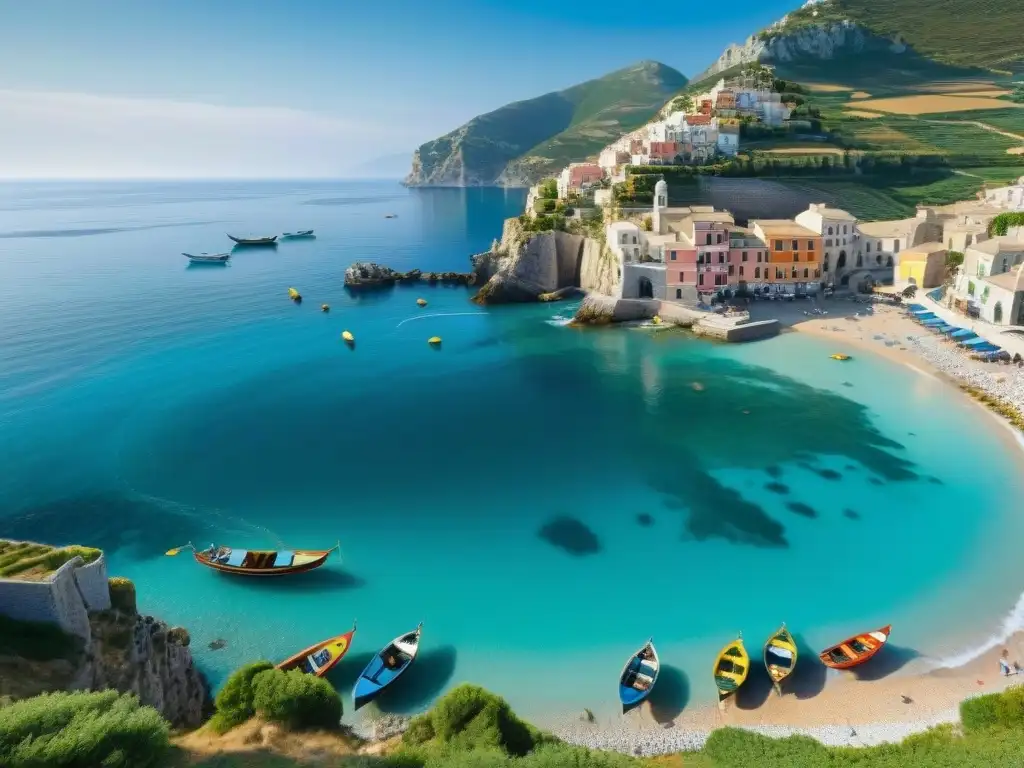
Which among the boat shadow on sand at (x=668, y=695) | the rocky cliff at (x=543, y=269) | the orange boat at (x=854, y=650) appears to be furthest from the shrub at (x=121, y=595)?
the rocky cliff at (x=543, y=269)

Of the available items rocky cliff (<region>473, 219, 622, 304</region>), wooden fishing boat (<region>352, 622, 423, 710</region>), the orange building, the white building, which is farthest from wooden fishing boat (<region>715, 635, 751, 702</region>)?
the white building

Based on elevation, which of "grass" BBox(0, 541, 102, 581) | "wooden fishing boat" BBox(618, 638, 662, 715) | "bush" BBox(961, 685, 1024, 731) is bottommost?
"wooden fishing boat" BBox(618, 638, 662, 715)

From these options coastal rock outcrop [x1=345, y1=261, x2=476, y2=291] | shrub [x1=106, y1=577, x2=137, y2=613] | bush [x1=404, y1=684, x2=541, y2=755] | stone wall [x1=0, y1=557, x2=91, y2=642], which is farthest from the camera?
coastal rock outcrop [x1=345, y1=261, x2=476, y2=291]

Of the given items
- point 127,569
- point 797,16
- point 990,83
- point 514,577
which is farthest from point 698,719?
point 797,16

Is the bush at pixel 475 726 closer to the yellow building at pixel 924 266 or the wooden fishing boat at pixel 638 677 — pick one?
the wooden fishing boat at pixel 638 677

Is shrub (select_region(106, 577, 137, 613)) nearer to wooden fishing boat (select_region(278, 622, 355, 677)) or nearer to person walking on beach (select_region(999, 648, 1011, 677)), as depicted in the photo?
wooden fishing boat (select_region(278, 622, 355, 677))

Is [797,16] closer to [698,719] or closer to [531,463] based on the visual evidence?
[531,463]
